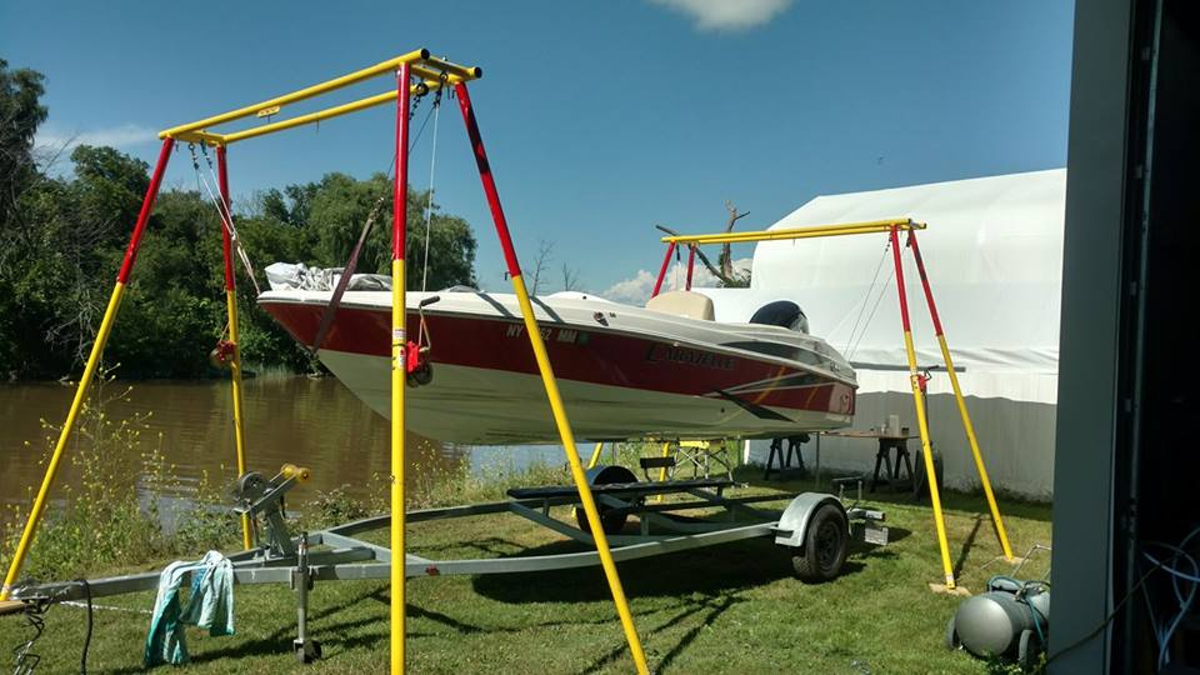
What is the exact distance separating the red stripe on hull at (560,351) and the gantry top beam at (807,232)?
1.67m

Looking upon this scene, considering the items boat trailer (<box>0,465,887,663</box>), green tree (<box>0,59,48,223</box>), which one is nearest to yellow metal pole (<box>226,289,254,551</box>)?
boat trailer (<box>0,465,887,663</box>)

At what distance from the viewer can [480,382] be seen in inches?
201

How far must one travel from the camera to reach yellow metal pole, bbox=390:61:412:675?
359 cm

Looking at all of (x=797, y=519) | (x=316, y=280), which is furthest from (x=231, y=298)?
(x=797, y=519)

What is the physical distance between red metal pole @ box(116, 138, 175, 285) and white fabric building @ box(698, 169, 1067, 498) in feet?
28.9

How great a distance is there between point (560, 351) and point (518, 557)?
1749mm

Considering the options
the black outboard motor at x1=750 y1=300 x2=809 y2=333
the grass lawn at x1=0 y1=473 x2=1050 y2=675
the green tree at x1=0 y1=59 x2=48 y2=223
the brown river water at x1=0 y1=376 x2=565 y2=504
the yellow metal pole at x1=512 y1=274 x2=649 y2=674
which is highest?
the green tree at x1=0 y1=59 x2=48 y2=223

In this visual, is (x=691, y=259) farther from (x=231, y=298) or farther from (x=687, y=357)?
(x=231, y=298)

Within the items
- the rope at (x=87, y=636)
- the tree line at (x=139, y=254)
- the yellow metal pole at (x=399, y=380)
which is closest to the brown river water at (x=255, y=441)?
the tree line at (x=139, y=254)

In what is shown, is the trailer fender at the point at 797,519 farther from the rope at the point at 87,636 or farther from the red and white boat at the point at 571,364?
the rope at the point at 87,636

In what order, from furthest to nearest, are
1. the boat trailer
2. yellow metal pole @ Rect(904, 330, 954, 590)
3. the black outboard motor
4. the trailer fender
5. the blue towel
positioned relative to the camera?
the black outboard motor → yellow metal pole @ Rect(904, 330, 954, 590) → the trailer fender → the boat trailer → the blue towel

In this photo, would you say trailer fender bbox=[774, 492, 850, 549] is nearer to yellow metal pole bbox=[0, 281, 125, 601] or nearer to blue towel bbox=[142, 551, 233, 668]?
blue towel bbox=[142, 551, 233, 668]

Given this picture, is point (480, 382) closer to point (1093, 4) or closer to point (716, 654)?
point (716, 654)

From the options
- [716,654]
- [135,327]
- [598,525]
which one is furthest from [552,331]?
[135,327]
